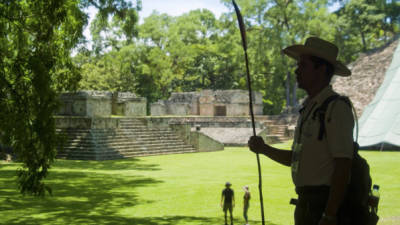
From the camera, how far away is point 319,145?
3.35 meters

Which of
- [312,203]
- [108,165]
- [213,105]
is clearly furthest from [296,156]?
[213,105]

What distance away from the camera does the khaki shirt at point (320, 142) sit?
3242 mm

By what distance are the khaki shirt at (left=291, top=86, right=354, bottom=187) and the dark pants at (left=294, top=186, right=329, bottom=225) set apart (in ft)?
0.13

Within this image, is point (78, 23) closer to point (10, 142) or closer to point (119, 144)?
point (10, 142)

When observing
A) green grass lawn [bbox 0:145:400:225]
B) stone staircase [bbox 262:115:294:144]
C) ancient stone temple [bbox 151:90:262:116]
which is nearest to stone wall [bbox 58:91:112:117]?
green grass lawn [bbox 0:145:400:225]

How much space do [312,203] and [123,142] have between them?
20.9 meters

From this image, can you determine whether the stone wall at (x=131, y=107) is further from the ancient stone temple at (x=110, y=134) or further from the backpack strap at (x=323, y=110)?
the backpack strap at (x=323, y=110)

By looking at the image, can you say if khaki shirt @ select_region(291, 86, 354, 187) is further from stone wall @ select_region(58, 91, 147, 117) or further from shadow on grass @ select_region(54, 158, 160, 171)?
stone wall @ select_region(58, 91, 147, 117)

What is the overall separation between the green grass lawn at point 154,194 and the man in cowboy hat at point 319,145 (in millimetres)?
5590

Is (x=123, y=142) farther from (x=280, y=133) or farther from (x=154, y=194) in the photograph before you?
(x=280, y=133)

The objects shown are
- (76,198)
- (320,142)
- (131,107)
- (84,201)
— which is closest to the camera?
(320,142)

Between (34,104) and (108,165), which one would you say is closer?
(34,104)

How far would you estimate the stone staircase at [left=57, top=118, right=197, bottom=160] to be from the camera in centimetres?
2200

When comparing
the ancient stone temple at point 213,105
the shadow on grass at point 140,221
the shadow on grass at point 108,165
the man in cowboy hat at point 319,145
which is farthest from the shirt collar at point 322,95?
the ancient stone temple at point 213,105
